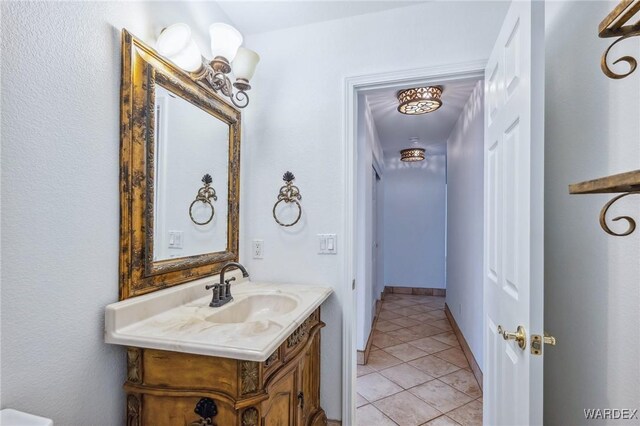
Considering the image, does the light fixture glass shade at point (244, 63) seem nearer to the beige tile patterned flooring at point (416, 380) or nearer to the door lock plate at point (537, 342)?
the door lock plate at point (537, 342)

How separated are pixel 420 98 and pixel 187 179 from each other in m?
2.03

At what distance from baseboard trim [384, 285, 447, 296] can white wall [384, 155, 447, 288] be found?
0.06 meters

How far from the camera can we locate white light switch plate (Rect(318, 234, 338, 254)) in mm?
1832

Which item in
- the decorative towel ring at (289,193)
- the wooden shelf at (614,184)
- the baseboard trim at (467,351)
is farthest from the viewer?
the baseboard trim at (467,351)

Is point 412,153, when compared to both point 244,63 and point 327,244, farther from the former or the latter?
point 244,63

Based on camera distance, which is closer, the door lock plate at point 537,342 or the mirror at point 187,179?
the door lock plate at point 537,342

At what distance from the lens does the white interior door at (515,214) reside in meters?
0.96

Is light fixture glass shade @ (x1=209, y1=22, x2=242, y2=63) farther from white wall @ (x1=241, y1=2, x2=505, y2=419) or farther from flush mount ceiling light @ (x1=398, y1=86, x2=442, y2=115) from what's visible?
flush mount ceiling light @ (x1=398, y1=86, x2=442, y2=115)

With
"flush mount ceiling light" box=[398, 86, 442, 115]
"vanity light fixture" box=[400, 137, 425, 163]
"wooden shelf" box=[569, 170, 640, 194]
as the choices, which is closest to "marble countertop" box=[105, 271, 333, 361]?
"wooden shelf" box=[569, 170, 640, 194]

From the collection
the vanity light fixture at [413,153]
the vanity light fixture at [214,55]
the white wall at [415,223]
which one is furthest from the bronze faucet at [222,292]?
the white wall at [415,223]

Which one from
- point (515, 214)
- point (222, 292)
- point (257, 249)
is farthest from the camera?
point (257, 249)

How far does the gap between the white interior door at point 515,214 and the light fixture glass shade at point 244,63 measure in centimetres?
114

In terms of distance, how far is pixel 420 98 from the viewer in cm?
268

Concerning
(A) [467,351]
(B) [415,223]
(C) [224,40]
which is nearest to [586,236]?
(C) [224,40]
